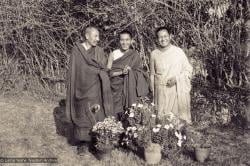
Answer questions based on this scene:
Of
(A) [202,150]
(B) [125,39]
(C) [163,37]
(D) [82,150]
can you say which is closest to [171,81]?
(C) [163,37]

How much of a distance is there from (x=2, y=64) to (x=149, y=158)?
6.78 metres

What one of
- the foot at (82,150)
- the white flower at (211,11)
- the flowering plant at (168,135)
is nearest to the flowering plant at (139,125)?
the flowering plant at (168,135)

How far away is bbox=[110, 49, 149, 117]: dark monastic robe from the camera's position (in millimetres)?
6254

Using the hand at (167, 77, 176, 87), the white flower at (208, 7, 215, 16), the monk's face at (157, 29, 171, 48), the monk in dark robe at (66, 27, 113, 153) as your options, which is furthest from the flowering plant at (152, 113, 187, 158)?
the white flower at (208, 7, 215, 16)

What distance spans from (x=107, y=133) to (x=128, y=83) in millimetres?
855

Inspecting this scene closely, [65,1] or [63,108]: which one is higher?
[65,1]

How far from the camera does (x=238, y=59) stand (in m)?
7.85

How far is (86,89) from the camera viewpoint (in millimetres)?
6125

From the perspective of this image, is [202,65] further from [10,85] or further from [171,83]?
[10,85]

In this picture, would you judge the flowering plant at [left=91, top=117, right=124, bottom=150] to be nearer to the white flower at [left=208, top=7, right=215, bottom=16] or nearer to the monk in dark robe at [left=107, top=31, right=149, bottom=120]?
the monk in dark robe at [left=107, top=31, right=149, bottom=120]

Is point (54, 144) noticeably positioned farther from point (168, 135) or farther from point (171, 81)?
point (171, 81)

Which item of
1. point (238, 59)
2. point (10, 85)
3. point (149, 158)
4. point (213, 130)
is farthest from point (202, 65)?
point (10, 85)

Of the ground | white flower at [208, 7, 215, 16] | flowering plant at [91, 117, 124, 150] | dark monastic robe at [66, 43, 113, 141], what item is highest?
white flower at [208, 7, 215, 16]

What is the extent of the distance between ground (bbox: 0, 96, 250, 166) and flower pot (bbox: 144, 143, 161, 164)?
126 millimetres
